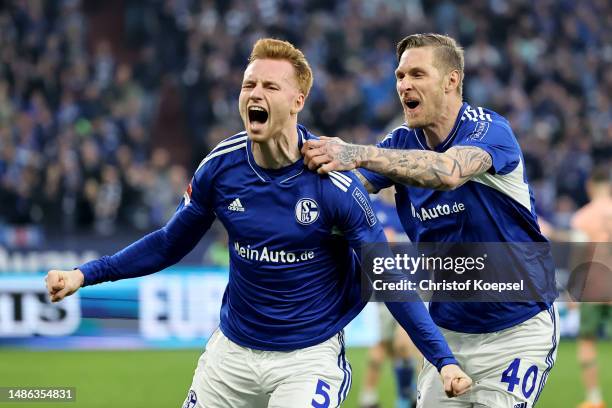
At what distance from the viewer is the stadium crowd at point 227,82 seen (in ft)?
55.0

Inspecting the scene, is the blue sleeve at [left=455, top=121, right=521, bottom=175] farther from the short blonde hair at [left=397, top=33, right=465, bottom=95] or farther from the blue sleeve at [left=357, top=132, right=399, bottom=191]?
the blue sleeve at [left=357, top=132, right=399, bottom=191]

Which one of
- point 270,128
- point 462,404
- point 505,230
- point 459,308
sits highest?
point 270,128

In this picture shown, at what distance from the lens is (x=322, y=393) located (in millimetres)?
4848

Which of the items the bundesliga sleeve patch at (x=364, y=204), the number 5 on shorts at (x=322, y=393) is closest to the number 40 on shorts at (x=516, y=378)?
the number 5 on shorts at (x=322, y=393)

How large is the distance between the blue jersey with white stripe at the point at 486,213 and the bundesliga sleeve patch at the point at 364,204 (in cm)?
50

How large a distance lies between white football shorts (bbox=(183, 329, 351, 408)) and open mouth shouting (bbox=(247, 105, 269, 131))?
41.2 inches

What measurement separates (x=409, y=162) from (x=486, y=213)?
1.69 feet

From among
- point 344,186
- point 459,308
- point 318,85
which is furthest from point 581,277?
point 318,85

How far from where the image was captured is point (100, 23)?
71.7 ft

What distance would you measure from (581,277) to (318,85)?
13.1 m

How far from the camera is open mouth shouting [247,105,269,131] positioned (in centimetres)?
477

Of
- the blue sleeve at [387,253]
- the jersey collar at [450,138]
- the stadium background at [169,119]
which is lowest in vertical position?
the blue sleeve at [387,253]

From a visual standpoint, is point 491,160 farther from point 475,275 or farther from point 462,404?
point 462,404

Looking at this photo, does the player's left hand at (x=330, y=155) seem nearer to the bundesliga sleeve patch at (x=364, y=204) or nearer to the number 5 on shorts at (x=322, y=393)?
the bundesliga sleeve patch at (x=364, y=204)
